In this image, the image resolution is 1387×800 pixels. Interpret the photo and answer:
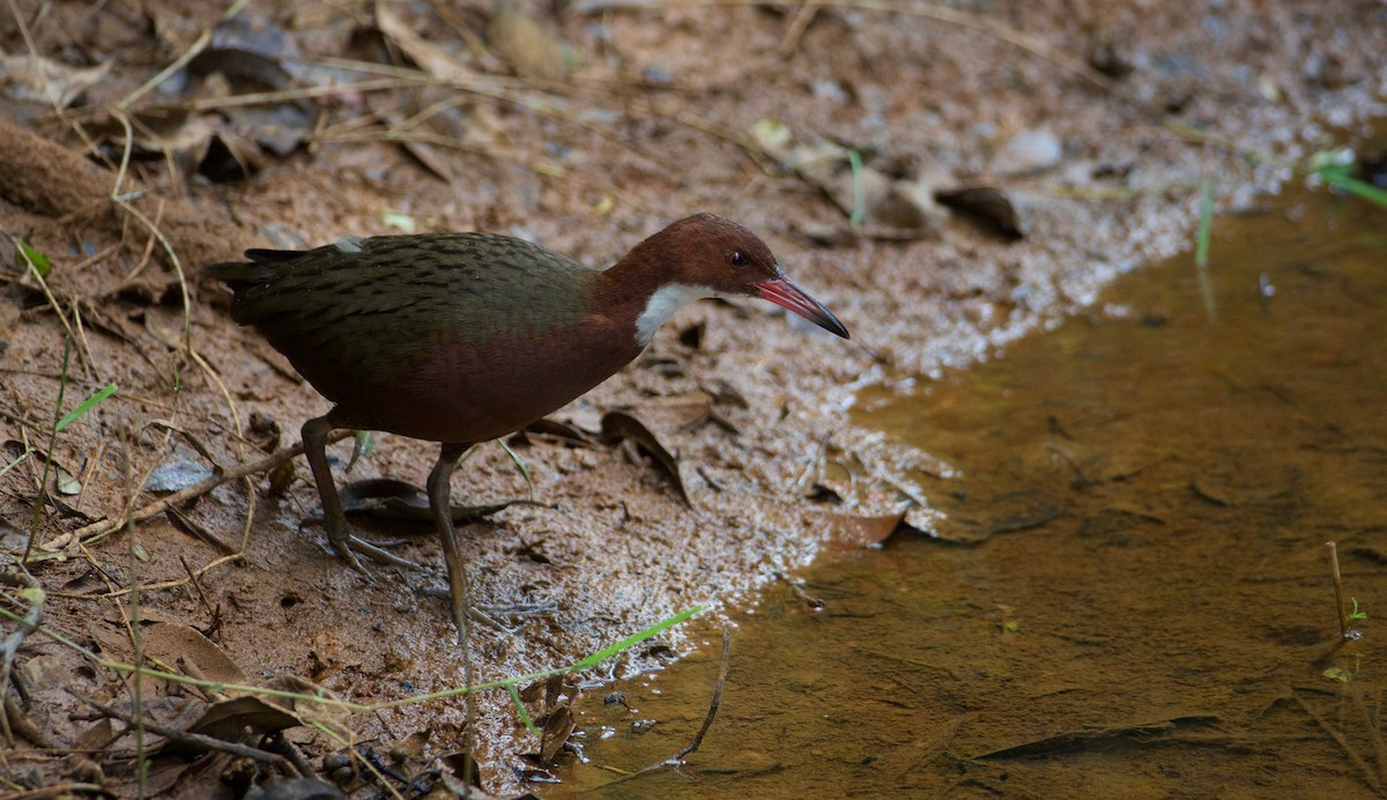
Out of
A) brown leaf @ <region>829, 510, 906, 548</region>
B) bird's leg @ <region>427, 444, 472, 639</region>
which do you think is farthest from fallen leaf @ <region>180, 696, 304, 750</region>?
brown leaf @ <region>829, 510, 906, 548</region>

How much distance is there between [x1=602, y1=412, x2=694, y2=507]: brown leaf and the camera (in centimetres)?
417

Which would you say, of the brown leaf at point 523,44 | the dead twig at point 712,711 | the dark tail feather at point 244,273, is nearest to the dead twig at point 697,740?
the dead twig at point 712,711

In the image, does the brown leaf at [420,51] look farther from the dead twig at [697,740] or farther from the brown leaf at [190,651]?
the dead twig at [697,740]

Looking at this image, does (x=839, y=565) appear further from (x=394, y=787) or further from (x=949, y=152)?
(x=949, y=152)

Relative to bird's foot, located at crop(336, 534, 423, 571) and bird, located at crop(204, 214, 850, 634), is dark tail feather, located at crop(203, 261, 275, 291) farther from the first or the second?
bird's foot, located at crop(336, 534, 423, 571)

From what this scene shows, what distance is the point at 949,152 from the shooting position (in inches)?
249

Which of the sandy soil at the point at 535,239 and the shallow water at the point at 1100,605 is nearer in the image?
the shallow water at the point at 1100,605

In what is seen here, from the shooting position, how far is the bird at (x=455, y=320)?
325 centimetres

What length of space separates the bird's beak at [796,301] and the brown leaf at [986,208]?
236cm

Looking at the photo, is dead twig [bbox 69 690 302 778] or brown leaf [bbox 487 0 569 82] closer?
dead twig [bbox 69 690 302 778]

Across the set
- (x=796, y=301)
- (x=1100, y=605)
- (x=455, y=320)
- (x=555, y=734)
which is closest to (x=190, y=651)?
(x=555, y=734)

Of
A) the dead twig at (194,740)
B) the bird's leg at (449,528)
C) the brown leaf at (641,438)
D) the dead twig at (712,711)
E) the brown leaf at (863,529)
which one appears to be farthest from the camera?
the brown leaf at (641,438)

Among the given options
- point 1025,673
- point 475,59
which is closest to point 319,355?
point 1025,673

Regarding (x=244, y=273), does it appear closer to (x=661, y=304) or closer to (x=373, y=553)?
(x=373, y=553)
